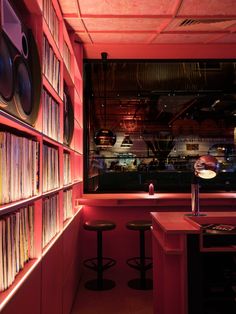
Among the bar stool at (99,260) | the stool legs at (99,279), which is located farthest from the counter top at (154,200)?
the stool legs at (99,279)

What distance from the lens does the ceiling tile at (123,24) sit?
3723 millimetres

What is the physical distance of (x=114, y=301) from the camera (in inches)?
140

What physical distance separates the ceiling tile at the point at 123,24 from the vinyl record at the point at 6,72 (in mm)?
2447

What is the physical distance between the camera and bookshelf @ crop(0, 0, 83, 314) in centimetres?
146

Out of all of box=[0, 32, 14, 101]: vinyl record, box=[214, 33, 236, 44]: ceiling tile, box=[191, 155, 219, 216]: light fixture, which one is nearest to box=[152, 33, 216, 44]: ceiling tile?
box=[214, 33, 236, 44]: ceiling tile

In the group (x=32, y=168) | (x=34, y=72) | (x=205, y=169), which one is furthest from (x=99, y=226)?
(x=34, y=72)

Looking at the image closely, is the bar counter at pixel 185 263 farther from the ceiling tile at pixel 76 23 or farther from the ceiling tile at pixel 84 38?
Answer: the ceiling tile at pixel 84 38

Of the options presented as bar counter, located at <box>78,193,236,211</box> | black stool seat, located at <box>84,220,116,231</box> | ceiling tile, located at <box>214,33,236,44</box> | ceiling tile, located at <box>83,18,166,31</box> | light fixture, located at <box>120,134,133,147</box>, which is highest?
ceiling tile, located at <box>214,33,236,44</box>

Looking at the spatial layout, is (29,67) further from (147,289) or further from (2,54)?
(147,289)

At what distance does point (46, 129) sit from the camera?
2262 mm

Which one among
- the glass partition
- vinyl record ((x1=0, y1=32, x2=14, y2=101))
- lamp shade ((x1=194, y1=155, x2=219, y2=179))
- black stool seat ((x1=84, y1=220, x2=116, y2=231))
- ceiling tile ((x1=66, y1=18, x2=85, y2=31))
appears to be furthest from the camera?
the glass partition

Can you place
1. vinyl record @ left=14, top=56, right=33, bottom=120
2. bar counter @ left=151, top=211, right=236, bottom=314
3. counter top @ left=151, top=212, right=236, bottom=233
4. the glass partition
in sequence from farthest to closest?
the glass partition → counter top @ left=151, top=212, right=236, bottom=233 → bar counter @ left=151, top=211, right=236, bottom=314 → vinyl record @ left=14, top=56, right=33, bottom=120

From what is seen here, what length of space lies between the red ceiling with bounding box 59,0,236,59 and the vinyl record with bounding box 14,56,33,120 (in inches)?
71.8

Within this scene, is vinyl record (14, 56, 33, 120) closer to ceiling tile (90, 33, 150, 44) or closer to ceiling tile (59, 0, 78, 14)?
ceiling tile (59, 0, 78, 14)
